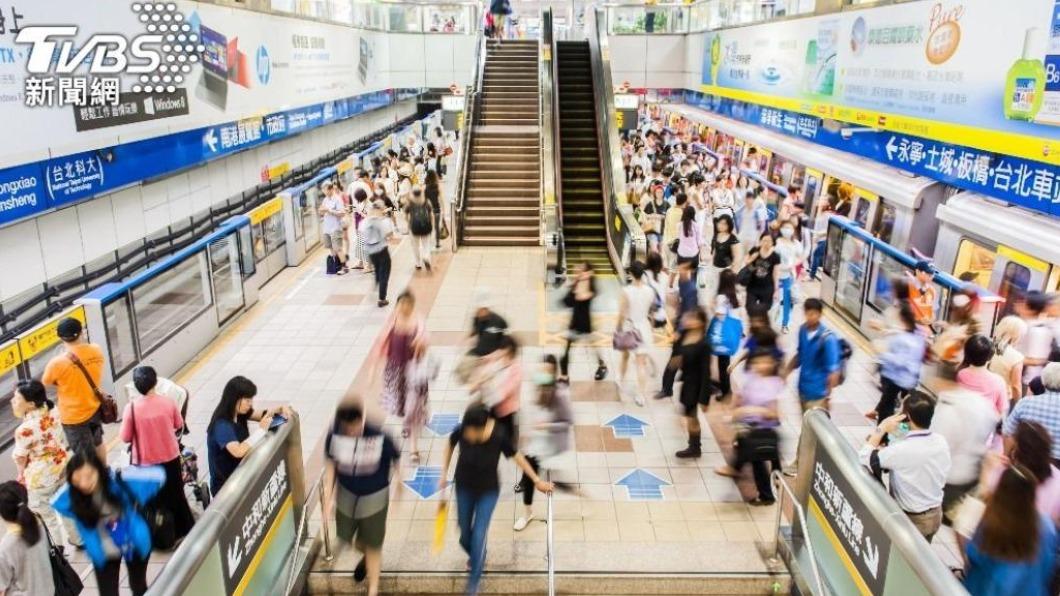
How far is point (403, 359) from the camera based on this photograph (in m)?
5.90

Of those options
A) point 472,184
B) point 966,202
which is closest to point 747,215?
point 966,202

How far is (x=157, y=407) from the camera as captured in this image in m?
4.84

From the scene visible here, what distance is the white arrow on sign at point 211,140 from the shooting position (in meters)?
11.3

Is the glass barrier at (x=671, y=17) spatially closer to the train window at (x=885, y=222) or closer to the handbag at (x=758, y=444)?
the train window at (x=885, y=222)

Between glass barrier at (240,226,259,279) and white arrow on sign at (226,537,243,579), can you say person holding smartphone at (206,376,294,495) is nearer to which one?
white arrow on sign at (226,537,243,579)

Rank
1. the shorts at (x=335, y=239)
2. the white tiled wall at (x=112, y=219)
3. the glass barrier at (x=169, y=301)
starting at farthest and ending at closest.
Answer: the shorts at (x=335, y=239) < the glass barrier at (x=169, y=301) < the white tiled wall at (x=112, y=219)

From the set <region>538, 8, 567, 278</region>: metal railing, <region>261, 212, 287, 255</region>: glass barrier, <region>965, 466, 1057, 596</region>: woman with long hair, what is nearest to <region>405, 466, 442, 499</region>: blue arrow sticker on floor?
<region>965, 466, 1057, 596</region>: woman with long hair

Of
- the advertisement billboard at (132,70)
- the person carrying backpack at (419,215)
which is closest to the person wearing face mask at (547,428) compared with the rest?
the advertisement billboard at (132,70)

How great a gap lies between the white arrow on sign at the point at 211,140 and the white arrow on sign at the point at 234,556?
8778mm

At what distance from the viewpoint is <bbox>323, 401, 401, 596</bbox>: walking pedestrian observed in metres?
4.23

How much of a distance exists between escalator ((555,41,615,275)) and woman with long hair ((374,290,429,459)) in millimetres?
6673

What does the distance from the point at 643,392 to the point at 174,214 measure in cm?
794

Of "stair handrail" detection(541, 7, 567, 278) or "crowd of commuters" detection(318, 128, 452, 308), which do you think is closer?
"crowd of commuters" detection(318, 128, 452, 308)

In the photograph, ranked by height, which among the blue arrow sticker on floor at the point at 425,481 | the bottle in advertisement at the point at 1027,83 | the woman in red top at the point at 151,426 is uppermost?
the bottle in advertisement at the point at 1027,83
